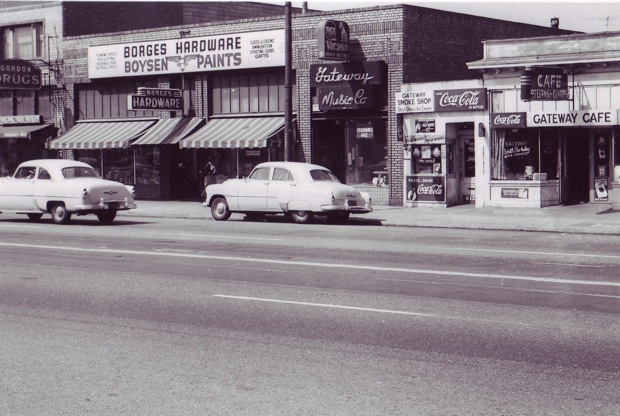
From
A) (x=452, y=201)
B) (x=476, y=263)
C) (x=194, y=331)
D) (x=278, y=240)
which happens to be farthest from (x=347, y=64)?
(x=194, y=331)

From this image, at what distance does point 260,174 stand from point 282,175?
746 millimetres

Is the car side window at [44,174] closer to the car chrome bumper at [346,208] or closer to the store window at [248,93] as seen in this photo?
the car chrome bumper at [346,208]

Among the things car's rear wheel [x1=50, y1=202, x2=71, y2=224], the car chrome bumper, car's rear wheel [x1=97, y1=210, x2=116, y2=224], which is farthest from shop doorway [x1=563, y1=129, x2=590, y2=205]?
car's rear wheel [x1=50, y1=202, x2=71, y2=224]

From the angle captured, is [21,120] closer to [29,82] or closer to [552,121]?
[29,82]

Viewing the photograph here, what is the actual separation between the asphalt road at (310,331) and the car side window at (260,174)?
7.89m

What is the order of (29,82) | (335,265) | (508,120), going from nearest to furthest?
(335,265) → (508,120) → (29,82)

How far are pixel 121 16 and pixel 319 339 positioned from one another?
34.3 meters

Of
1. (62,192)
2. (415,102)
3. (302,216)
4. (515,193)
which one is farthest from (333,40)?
(62,192)

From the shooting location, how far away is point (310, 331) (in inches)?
351

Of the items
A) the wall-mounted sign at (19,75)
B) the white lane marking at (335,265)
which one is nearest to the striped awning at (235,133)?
the wall-mounted sign at (19,75)

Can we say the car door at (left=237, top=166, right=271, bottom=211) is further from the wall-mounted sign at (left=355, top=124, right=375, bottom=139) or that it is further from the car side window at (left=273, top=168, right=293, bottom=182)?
the wall-mounted sign at (left=355, top=124, right=375, bottom=139)

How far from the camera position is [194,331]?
8.98 meters

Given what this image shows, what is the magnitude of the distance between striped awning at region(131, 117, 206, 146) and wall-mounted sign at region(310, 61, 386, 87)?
5409 millimetres

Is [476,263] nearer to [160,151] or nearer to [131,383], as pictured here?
[131,383]
